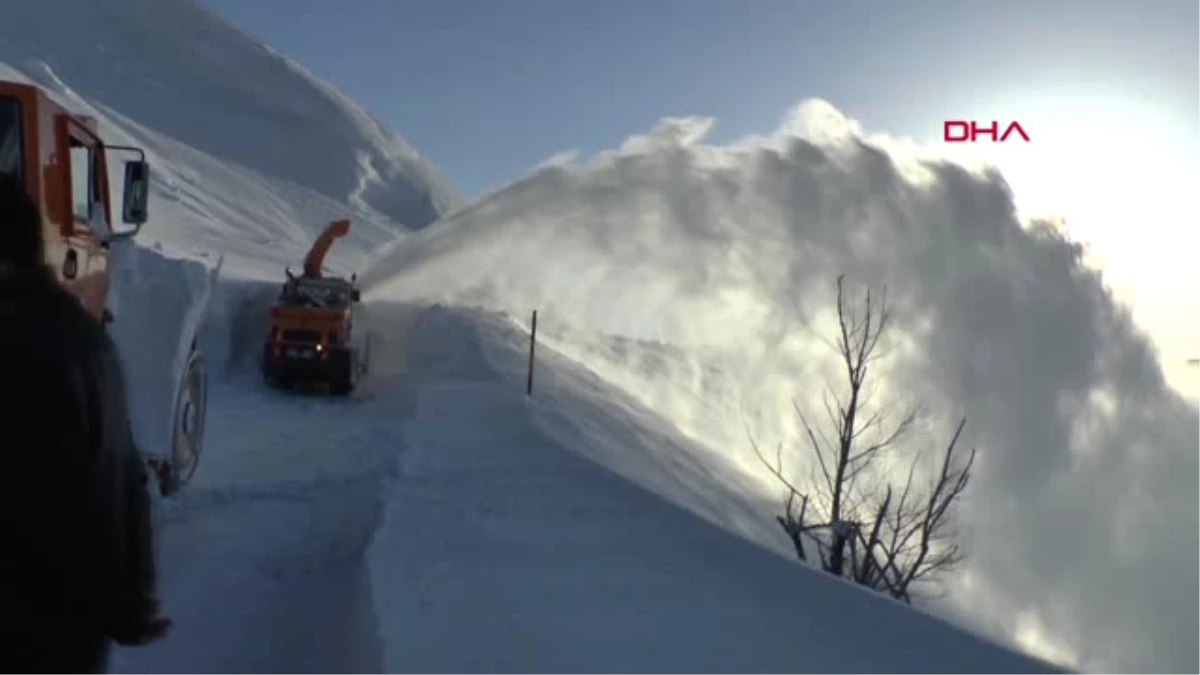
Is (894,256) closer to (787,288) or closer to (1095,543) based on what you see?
(787,288)

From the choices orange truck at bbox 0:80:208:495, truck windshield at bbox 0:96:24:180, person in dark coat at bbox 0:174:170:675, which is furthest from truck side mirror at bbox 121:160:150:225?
person in dark coat at bbox 0:174:170:675

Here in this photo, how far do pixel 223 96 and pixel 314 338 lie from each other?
7982cm

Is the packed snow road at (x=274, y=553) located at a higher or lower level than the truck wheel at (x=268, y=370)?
lower

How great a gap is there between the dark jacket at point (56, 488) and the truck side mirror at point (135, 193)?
5927 mm

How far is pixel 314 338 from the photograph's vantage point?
15.9 m

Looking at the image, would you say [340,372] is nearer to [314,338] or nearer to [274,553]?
[314,338]

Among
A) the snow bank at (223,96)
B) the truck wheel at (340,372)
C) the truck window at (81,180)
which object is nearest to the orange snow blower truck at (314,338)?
the truck wheel at (340,372)

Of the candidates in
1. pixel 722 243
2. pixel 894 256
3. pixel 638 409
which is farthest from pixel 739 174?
pixel 638 409

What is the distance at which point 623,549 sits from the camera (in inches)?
303

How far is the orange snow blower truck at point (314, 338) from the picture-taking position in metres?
15.7

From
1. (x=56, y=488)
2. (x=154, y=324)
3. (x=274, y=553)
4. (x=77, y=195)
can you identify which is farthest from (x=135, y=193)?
(x=56, y=488)

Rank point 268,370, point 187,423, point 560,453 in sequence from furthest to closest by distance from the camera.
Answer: point 268,370 → point 560,453 → point 187,423

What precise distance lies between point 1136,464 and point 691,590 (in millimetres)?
38430

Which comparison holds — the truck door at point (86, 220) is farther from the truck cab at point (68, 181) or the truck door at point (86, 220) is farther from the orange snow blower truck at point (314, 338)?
the orange snow blower truck at point (314, 338)
